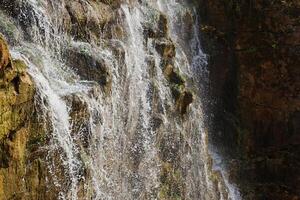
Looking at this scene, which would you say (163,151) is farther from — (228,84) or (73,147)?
(228,84)

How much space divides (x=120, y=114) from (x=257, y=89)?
7000mm

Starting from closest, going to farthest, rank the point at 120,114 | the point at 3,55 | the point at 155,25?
1. the point at 3,55
2. the point at 120,114
3. the point at 155,25

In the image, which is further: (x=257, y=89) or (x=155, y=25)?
(x=257, y=89)

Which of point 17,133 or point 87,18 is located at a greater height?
point 87,18

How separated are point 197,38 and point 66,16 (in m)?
7.27

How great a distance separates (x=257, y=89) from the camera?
14.8m

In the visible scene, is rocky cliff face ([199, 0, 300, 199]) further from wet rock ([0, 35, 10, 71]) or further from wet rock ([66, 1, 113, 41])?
wet rock ([0, 35, 10, 71])

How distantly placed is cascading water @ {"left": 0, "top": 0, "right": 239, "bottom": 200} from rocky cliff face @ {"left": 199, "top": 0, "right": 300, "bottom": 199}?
7.09 ft

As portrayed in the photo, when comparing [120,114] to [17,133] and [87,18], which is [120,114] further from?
[17,133]

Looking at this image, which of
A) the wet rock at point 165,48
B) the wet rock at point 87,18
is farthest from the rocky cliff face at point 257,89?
the wet rock at point 87,18

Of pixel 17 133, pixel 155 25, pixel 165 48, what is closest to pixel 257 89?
pixel 165 48

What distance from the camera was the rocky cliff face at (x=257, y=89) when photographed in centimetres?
1455

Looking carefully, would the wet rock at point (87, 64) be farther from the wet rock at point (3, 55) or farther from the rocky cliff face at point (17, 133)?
the wet rock at point (3, 55)

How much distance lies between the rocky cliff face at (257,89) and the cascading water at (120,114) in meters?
2.16
